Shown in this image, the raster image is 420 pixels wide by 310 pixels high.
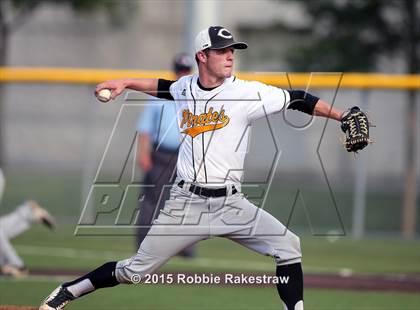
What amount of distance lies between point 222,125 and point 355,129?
935 mm

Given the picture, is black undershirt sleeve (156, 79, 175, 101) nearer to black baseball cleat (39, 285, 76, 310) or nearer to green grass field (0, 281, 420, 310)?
black baseball cleat (39, 285, 76, 310)

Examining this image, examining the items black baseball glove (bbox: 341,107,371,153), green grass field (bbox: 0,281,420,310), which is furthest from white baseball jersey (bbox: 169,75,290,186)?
green grass field (bbox: 0,281,420,310)

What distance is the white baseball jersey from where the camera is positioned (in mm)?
6750

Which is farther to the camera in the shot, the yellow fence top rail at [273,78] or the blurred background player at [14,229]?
the yellow fence top rail at [273,78]

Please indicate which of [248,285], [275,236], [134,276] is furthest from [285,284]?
[248,285]

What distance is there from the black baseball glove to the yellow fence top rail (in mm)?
7686

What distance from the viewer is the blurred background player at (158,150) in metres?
10.9

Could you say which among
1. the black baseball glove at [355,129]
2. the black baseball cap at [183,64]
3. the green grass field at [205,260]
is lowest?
the green grass field at [205,260]

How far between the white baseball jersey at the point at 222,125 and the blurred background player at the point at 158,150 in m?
3.88

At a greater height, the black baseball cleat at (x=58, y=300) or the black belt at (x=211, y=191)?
the black belt at (x=211, y=191)

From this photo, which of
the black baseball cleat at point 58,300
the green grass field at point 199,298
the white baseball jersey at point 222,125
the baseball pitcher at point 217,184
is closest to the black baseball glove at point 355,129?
the baseball pitcher at point 217,184

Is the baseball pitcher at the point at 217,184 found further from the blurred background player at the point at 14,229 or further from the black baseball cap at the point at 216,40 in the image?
the blurred background player at the point at 14,229

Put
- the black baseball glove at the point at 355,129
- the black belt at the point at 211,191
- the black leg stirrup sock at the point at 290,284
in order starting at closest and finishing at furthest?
1. the black baseball glove at the point at 355,129
2. the black leg stirrup sock at the point at 290,284
3. the black belt at the point at 211,191

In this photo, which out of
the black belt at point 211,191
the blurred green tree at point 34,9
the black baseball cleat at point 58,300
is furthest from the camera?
the blurred green tree at point 34,9
